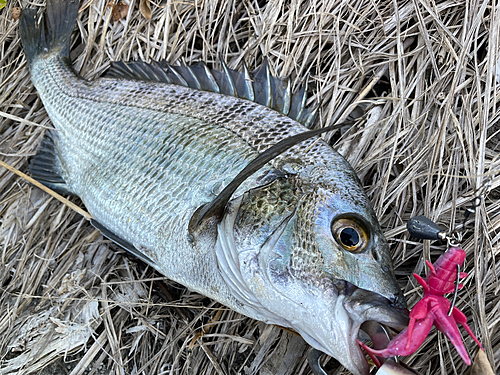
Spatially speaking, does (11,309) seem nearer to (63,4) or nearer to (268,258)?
(268,258)

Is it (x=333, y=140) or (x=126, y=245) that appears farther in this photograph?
(x=333, y=140)

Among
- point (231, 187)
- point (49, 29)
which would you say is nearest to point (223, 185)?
point (231, 187)

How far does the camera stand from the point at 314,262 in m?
1.37

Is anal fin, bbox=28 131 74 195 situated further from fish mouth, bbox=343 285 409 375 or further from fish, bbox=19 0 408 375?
fish mouth, bbox=343 285 409 375

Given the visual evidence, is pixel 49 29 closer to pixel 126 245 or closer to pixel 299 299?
pixel 126 245

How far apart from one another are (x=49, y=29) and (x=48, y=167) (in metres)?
0.89

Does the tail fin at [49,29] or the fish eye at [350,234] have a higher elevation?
the tail fin at [49,29]

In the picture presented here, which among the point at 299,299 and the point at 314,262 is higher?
the point at 314,262

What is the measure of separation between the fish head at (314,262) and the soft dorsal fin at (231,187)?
0.21 ft

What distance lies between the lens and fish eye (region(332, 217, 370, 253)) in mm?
1391

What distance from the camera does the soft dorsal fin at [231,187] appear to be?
4.09 feet

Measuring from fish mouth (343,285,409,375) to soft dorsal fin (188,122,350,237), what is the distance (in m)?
0.52

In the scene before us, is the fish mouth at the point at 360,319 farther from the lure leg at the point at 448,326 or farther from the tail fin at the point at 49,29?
the tail fin at the point at 49,29

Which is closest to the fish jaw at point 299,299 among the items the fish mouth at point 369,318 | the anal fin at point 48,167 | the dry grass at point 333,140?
the fish mouth at point 369,318
